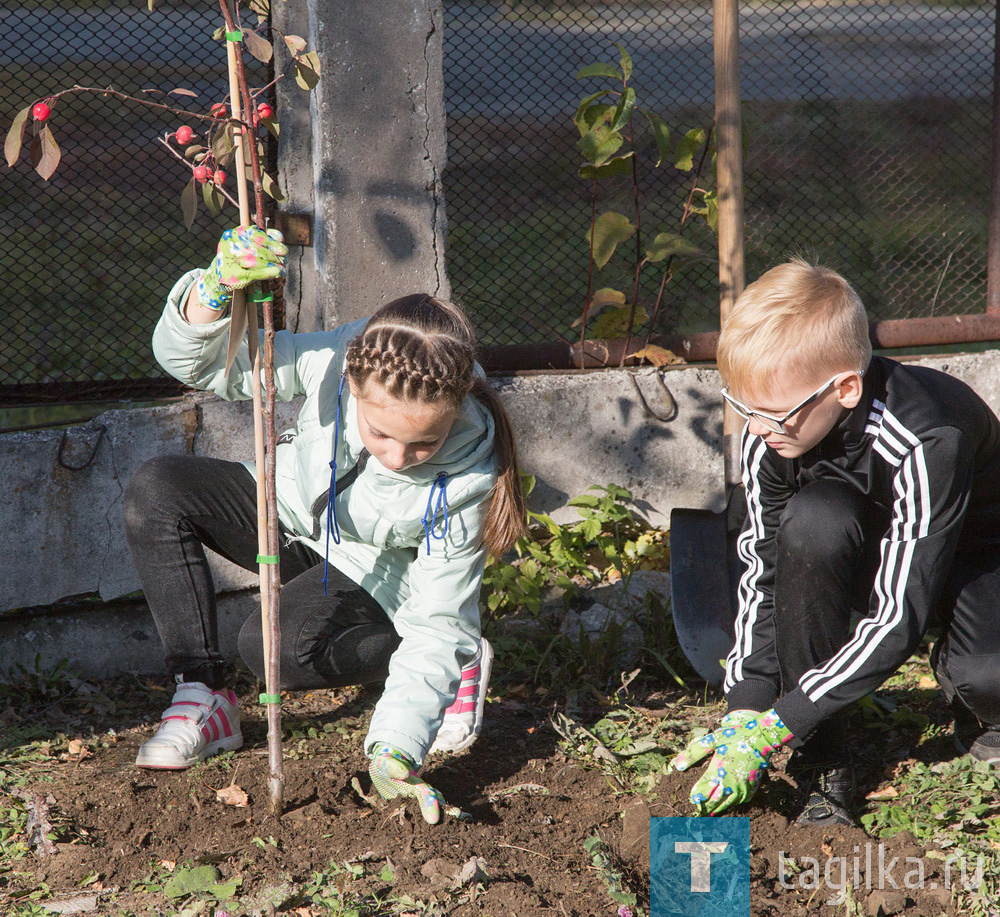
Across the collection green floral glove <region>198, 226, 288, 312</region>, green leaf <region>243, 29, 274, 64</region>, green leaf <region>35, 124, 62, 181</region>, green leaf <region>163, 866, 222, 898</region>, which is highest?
green leaf <region>243, 29, 274, 64</region>

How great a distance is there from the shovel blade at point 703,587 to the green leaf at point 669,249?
792 mm

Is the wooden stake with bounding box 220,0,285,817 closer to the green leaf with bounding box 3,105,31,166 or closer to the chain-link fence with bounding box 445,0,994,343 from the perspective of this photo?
the green leaf with bounding box 3,105,31,166

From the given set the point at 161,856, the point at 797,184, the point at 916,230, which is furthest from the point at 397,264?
the point at 797,184

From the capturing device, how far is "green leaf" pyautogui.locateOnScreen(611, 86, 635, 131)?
2930 millimetres

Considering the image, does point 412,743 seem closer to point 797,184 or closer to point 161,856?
point 161,856

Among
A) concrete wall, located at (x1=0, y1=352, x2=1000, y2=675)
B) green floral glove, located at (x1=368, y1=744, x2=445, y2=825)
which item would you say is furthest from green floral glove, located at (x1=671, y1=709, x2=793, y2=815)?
concrete wall, located at (x1=0, y1=352, x2=1000, y2=675)

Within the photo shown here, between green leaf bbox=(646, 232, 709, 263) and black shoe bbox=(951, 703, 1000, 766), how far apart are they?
1508 mm

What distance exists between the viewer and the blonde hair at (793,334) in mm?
1829

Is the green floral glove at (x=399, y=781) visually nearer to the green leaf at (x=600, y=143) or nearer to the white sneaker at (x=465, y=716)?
the white sneaker at (x=465, y=716)

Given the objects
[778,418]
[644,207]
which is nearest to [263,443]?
[778,418]

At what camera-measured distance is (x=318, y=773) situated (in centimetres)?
210

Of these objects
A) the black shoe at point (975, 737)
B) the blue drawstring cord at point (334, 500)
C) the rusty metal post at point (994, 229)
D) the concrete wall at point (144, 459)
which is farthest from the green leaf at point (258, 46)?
the rusty metal post at point (994, 229)

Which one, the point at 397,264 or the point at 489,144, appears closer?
the point at 397,264

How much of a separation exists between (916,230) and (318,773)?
3115 millimetres
